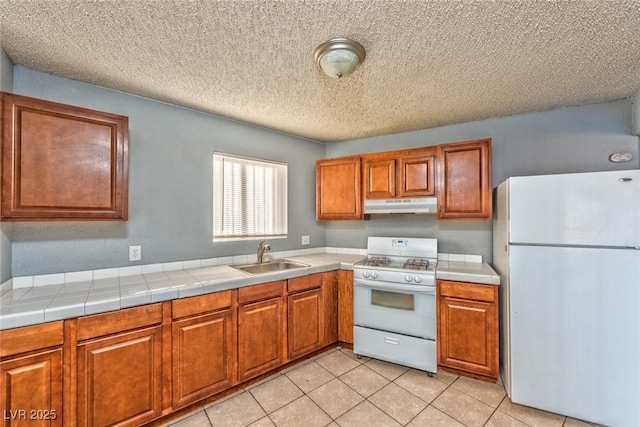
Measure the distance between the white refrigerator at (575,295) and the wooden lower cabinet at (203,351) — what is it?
207 cm

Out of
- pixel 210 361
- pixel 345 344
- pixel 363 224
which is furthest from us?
pixel 363 224

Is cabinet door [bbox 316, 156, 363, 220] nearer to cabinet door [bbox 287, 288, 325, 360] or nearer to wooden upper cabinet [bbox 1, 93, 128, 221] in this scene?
cabinet door [bbox 287, 288, 325, 360]

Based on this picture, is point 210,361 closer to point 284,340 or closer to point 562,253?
point 284,340

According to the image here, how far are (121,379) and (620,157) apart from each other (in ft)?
13.1

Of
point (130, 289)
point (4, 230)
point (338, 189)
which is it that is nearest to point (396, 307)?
point (338, 189)

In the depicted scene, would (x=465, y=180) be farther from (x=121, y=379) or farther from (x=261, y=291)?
(x=121, y=379)

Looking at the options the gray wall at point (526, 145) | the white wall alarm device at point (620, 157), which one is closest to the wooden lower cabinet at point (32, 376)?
the gray wall at point (526, 145)

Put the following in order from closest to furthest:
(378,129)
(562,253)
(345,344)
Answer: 1. (562,253)
2. (345,344)
3. (378,129)

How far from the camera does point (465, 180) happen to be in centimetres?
253

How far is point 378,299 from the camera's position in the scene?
101 inches

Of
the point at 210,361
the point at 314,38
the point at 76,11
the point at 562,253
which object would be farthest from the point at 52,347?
the point at 562,253

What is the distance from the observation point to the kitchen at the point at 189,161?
1.83 m

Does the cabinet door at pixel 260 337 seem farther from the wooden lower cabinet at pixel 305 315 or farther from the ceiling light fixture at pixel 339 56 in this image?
the ceiling light fixture at pixel 339 56

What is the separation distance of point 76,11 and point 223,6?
0.70m
